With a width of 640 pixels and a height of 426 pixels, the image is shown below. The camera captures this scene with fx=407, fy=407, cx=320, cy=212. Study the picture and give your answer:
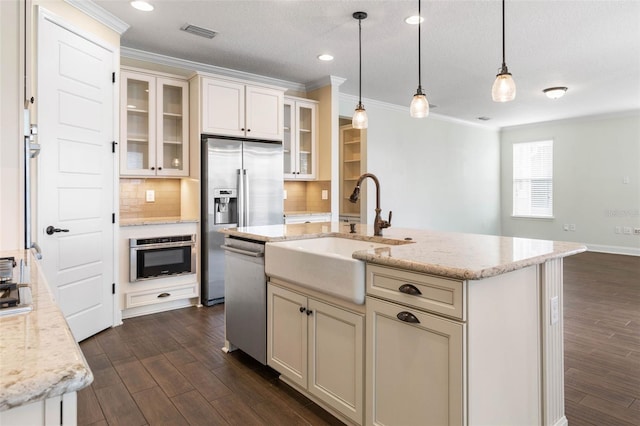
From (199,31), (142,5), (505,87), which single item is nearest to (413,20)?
(505,87)

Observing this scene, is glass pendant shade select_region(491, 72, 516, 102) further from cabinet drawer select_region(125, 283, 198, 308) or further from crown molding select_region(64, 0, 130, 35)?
cabinet drawer select_region(125, 283, 198, 308)

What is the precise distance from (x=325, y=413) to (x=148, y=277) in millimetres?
2423

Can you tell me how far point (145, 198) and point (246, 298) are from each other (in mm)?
2247

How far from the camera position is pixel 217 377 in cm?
258

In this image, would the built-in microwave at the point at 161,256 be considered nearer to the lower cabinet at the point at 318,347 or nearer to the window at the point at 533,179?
the lower cabinet at the point at 318,347

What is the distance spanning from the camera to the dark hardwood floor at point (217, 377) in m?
2.13

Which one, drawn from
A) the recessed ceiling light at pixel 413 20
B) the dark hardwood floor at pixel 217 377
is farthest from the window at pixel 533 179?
the recessed ceiling light at pixel 413 20

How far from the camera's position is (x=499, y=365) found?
5.28 feet

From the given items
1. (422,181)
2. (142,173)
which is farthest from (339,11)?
(422,181)

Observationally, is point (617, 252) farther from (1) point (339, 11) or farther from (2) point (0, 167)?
(2) point (0, 167)

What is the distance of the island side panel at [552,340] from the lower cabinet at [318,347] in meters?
0.82

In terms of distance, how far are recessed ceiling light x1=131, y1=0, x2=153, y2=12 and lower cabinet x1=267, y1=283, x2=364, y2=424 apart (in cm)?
244

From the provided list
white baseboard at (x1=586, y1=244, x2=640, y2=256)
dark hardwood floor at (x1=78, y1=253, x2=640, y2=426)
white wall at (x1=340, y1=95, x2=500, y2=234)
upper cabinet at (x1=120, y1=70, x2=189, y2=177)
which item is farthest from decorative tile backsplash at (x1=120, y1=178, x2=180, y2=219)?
white baseboard at (x1=586, y1=244, x2=640, y2=256)

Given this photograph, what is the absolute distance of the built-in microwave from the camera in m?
3.76
